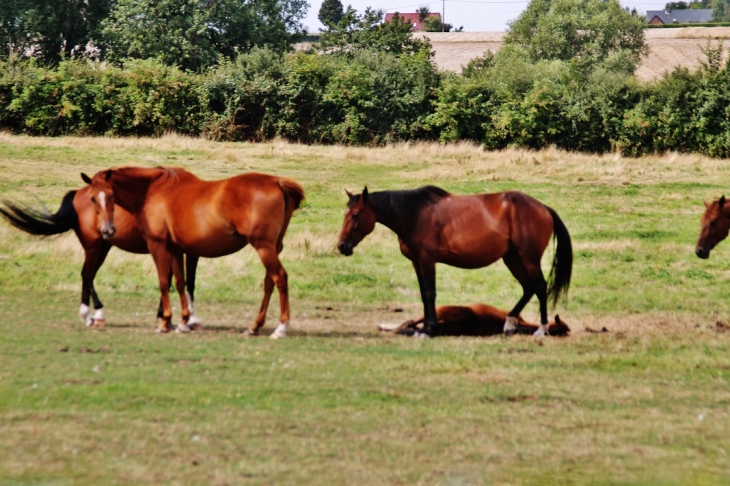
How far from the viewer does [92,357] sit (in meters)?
11.2

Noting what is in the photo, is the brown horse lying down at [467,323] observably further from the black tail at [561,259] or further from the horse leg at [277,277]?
the horse leg at [277,277]

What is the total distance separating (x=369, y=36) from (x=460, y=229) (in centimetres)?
5262

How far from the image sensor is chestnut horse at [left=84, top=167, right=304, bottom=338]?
13.2m

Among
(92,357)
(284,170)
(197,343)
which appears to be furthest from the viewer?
(284,170)

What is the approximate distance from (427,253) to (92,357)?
4945 millimetres

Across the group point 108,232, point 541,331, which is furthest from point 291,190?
point 541,331

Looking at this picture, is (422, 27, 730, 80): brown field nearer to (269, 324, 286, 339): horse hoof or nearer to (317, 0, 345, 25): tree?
(317, 0, 345, 25): tree

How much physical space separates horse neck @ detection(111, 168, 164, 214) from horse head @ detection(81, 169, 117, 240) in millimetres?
249

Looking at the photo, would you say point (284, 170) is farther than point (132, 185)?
Yes

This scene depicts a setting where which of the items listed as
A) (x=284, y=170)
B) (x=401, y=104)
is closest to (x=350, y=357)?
(x=284, y=170)

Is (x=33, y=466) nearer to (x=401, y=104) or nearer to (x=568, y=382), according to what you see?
(x=568, y=382)

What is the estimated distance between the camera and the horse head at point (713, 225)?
50.8 feet

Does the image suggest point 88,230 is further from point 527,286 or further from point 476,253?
point 527,286

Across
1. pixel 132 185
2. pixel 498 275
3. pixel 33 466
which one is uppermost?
pixel 132 185
